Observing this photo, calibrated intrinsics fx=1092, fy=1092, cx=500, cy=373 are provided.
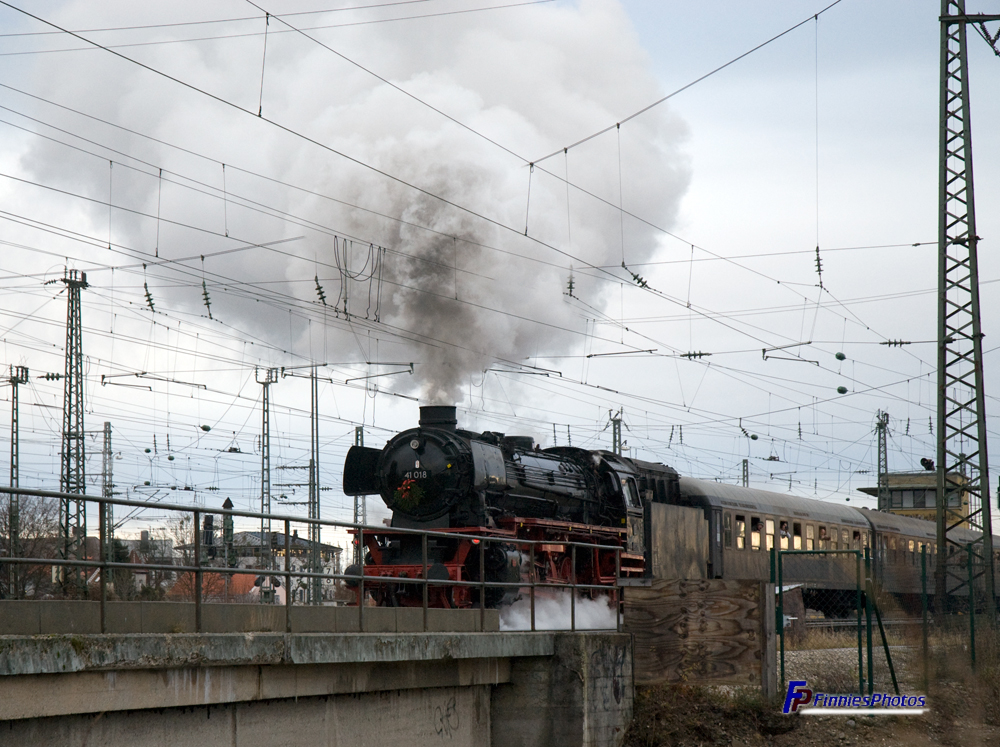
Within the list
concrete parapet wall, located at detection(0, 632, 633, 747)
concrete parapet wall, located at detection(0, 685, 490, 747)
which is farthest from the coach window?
concrete parapet wall, located at detection(0, 685, 490, 747)

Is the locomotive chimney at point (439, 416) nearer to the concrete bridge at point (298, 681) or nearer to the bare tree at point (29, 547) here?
the concrete bridge at point (298, 681)

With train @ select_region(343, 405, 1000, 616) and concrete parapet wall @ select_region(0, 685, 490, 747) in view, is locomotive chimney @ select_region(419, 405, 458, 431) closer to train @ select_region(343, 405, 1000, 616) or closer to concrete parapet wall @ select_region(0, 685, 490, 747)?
train @ select_region(343, 405, 1000, 616)

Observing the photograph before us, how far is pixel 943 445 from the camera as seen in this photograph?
60.3ft

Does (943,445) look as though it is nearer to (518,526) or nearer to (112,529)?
(518,526)

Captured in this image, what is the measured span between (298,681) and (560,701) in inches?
144

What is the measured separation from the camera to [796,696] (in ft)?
41.2

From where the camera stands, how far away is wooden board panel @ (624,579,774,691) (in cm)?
1241

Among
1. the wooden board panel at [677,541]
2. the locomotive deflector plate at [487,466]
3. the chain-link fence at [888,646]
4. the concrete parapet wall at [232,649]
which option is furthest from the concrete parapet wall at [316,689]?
the wooden board panel at [677,541]

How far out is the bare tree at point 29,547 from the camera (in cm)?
718

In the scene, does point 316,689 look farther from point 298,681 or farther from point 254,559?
point 254,559

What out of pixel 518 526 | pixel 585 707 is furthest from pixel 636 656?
Answer: pixel 518 526

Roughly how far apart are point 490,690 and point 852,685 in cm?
550

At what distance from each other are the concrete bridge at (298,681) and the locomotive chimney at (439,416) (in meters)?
7.47

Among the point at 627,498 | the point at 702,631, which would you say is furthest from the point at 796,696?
the point at 627,498
